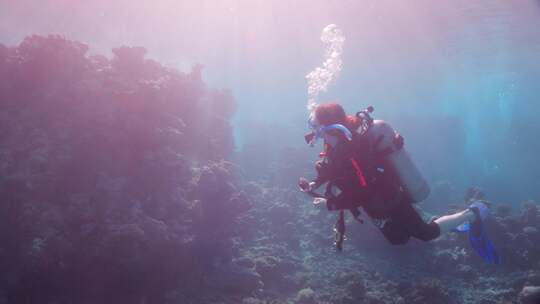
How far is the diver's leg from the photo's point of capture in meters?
5.70

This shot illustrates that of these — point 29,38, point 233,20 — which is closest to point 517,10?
point 233,20

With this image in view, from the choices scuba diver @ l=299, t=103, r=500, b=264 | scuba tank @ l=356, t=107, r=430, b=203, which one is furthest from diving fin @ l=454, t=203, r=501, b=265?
scuba tank @ l=356, t=107, r=430, b=203

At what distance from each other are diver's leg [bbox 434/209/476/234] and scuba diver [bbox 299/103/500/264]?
26.2 inches

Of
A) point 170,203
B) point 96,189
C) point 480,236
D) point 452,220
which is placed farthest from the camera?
point 170,203

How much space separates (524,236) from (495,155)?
30.3 metres

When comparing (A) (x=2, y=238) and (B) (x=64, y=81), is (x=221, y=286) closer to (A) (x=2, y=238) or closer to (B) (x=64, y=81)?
(A) (x=2, y=238)

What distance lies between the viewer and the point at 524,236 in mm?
12172

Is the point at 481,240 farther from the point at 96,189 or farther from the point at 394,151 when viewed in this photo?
the point at 96,189

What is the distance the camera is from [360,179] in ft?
14.2

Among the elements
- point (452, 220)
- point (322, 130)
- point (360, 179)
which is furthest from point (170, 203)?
point (452, 220)

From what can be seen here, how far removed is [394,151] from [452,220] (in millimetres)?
2127

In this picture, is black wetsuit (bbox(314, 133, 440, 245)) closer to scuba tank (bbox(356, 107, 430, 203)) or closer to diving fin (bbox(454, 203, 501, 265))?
scuba tank (bbox(356, 107, 430, 203))

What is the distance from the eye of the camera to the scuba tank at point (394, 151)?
4558 millimetres

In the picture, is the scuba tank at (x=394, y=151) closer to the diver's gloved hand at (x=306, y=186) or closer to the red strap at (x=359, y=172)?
the red strap at (x=359, y=172)
